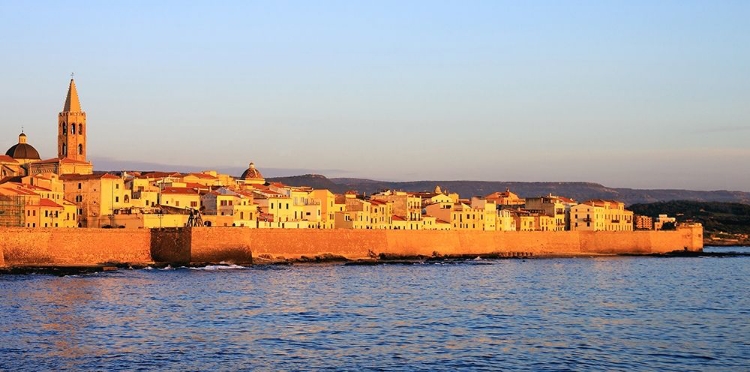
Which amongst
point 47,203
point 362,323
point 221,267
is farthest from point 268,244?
point 362,323

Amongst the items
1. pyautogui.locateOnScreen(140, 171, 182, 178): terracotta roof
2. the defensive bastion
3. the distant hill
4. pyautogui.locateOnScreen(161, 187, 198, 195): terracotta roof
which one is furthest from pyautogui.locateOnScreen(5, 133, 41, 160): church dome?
the distant hill

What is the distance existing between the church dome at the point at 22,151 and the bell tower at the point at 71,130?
218 centimetres

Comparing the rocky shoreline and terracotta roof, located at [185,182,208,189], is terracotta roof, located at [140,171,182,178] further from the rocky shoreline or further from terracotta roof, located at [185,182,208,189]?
the rocky shoreline

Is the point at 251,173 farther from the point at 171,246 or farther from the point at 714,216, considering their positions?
the point at 714,216

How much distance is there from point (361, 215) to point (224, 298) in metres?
38.8

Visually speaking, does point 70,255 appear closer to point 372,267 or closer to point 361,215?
point 372,267

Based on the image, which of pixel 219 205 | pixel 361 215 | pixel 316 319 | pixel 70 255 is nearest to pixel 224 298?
pixel 316 319

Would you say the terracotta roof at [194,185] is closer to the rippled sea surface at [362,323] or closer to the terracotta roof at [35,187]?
the terracotta roof at [35,187]

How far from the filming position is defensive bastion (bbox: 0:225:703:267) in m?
50.0

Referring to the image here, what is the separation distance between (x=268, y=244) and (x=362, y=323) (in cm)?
3071

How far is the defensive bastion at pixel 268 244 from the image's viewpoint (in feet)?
164

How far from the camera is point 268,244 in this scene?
196 feet

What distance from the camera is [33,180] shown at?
→ 2446 inches

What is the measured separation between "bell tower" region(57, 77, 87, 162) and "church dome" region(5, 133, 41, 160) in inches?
85.9
